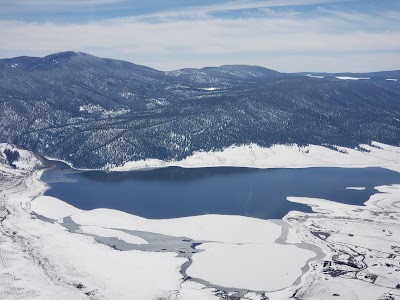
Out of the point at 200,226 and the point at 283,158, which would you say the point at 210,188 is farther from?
the point at 283,158

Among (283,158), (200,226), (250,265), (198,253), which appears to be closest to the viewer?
(250,265)

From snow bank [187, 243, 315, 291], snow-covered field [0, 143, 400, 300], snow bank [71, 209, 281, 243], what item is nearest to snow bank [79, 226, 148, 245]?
snow-covered field [0, 143, 400, 300]

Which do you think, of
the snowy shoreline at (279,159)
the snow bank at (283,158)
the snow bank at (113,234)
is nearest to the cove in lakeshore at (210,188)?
the snowy shoreline at (279,159)

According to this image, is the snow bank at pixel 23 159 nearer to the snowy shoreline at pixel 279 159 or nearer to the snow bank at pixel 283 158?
the snowy shoreline at pixel 279 159

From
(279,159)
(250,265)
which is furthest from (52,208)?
(279,159)

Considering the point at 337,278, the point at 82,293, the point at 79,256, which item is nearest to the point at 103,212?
the point at 79,256

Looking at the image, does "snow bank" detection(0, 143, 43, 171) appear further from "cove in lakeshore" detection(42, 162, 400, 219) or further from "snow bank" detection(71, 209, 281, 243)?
"snow bank" detection(71, 209, 281, 243)
